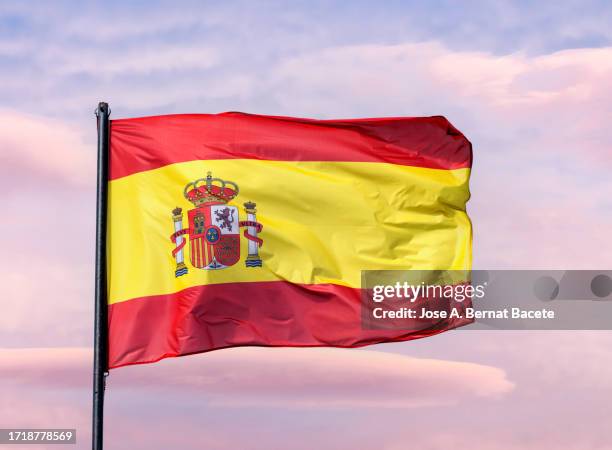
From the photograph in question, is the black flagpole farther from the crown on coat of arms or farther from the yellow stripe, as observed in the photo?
the crown on coat of arms

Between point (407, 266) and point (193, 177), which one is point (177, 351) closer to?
point (193, 177)

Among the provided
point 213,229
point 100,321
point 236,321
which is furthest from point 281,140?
point 100,321

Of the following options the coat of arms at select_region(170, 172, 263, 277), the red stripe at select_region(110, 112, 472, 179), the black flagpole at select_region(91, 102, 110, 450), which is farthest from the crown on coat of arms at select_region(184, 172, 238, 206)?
the black flagpole at select_region(91, 102, 110, 450)

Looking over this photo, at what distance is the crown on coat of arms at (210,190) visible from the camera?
18000 mm

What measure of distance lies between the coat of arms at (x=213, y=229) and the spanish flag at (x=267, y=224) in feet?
0.06

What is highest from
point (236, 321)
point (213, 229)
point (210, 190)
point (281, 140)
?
point (281, 140)

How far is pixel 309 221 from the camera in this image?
18656mm

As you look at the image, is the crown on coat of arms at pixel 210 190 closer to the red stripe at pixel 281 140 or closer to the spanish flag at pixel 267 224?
the spanish flag at pixel 267 224

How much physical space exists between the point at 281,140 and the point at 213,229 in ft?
6.08

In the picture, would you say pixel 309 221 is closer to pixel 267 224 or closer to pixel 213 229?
pixel 267 224

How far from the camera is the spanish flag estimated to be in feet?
57.9

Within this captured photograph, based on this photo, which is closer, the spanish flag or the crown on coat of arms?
the spanish flag

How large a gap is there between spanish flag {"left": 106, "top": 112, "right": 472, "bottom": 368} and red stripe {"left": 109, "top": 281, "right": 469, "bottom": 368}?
0.01 m

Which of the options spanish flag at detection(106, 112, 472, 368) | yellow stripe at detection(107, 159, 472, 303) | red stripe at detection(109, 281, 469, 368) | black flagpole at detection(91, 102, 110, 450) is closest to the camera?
black flagpole at detection(91, 102, 110, 450)
